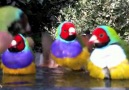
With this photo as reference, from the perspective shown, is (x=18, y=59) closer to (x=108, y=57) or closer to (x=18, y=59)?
(x=18, y=59)

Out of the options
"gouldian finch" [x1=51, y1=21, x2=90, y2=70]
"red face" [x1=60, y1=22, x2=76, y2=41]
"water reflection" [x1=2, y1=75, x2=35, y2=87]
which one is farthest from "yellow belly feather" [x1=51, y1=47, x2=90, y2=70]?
"water reflection" [x1=2, y1=75, x2=35, y2=87]

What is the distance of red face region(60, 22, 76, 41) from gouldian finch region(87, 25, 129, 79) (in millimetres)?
387

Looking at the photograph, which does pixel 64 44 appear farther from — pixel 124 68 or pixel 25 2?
pixel 25 2

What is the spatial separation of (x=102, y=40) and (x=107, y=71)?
0.26 metres

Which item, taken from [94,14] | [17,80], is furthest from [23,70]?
[94,14]

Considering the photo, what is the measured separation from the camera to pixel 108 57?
9.96 ft

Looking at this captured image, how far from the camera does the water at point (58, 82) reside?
252cm

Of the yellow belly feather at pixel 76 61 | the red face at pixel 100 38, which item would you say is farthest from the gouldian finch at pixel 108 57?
the yellow belly feather at pixel 76 61

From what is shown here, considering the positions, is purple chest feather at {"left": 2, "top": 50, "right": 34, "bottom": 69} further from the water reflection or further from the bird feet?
the bird feet

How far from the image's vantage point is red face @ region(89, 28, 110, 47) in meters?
3.13

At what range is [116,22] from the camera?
483 cm

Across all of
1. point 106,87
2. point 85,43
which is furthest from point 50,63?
point 106,87

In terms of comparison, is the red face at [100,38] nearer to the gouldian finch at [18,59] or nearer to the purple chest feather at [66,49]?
the purple chest feather at [66,49]

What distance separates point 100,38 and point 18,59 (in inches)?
25.2
